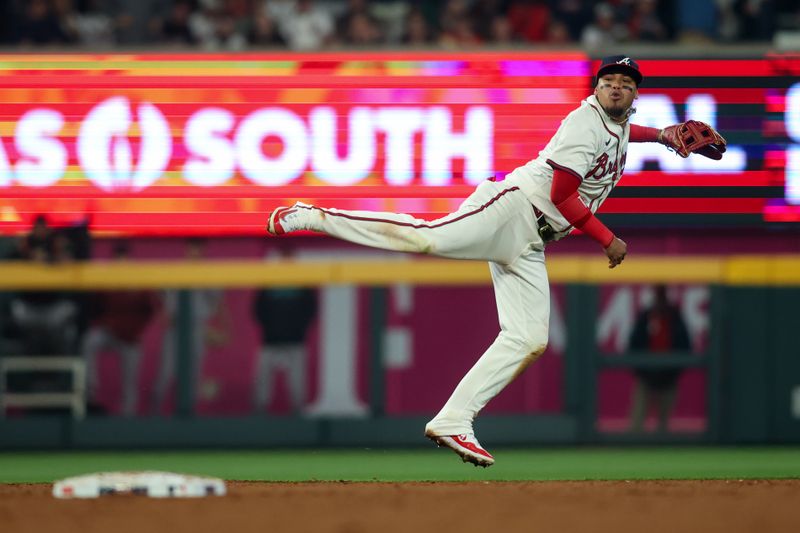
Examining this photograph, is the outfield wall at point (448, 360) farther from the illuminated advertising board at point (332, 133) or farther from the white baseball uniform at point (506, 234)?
the white baseball uniform at point (506, 234)

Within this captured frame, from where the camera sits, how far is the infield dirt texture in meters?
5.39

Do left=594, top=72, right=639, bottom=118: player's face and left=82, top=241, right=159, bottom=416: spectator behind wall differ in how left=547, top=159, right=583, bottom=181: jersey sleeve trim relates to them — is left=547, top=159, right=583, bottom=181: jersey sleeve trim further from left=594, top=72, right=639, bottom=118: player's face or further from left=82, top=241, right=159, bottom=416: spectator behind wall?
left=82, top=241, right=159, bottom=416: spectator behind wall

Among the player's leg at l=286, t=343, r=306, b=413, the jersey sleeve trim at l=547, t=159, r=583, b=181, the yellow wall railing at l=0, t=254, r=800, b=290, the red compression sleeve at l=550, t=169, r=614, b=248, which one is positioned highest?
the jersey sleeve trim at l=547, t=159, r=583, b=181

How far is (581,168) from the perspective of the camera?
6344 millimetres

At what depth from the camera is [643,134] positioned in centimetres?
689

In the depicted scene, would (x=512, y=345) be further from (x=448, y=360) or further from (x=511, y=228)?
(x=448, y=360)

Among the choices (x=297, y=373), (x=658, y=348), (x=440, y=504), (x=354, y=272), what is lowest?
(x=297, y=373)

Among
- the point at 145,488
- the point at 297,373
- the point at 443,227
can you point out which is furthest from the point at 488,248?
the point at 297,373

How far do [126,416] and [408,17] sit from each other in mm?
4468

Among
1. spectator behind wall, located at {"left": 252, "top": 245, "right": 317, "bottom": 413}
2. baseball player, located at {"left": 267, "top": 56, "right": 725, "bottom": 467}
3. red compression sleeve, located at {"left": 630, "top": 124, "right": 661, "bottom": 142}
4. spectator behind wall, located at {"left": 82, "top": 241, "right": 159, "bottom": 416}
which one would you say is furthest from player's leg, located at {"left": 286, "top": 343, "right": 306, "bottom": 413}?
red compression sleeve, located at {"left": 630, "top": 124, "right": 661, "bottom": 142}

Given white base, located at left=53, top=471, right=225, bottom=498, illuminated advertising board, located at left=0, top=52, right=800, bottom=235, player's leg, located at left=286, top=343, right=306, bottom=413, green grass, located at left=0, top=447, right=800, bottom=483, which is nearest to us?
white base, located at left=53, top=471, right=225, bottom=498

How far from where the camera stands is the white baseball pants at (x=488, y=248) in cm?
655

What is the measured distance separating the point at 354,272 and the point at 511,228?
10.7ft

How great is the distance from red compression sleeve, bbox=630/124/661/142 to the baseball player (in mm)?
97
